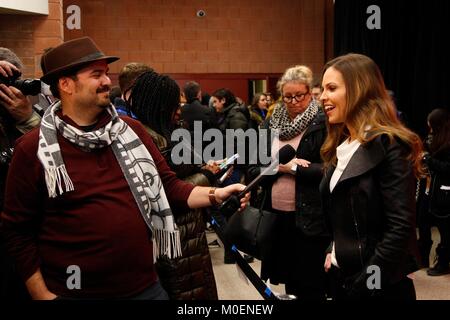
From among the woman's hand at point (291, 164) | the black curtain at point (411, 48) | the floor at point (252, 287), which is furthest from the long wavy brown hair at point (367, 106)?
the black curtain at point (411, 48)

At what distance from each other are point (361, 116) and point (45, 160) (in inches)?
45.6

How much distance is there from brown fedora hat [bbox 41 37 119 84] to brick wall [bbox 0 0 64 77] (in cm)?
344

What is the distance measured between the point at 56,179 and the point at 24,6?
3793 mm

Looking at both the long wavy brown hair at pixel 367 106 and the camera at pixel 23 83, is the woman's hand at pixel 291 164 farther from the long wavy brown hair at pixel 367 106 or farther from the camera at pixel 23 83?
the camera at pixel 23 83

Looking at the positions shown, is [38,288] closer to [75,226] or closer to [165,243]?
[75,226]

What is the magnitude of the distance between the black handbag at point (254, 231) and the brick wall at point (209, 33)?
7.36 meters

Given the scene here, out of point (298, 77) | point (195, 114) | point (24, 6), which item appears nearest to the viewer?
point (298, 77)

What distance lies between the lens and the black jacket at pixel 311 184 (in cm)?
281

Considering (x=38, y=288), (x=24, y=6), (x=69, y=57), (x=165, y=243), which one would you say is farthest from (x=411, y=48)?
(x=38, y=288)

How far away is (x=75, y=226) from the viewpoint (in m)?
1.80

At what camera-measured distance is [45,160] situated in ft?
5.79

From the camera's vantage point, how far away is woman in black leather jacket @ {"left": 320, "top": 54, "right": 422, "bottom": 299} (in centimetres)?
187

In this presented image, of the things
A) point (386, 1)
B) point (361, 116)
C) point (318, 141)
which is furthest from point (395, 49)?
point (361, 116)

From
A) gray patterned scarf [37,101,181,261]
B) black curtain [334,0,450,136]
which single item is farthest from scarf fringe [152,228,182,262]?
black curtain [334,0,450,136]
